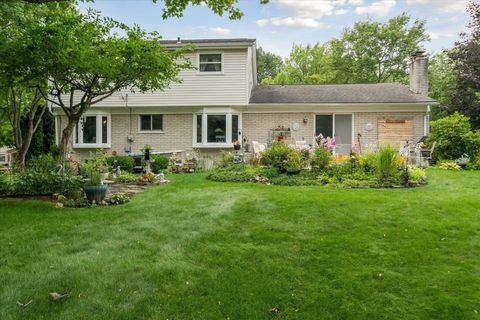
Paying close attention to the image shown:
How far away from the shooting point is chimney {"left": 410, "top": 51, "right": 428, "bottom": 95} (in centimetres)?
1758

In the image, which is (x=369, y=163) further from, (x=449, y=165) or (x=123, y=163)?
(x=123, y=163)

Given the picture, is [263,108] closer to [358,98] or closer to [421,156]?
[358,98]

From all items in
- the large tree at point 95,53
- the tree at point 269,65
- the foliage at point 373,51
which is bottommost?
the large tree at point 95,53

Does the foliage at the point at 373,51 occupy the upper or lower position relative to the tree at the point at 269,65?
lower

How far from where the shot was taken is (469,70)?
1945cm

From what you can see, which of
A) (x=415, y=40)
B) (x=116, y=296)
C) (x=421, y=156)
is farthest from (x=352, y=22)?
(x=116, y=296)

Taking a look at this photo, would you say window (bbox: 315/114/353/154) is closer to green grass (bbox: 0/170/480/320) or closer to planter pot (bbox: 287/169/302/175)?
planter pot (bbox: 287/169/302/175)

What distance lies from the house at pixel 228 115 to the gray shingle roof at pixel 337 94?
0.05 metres

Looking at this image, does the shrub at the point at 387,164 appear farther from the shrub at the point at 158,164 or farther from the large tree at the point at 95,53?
→ the shrub at the point at 158,164

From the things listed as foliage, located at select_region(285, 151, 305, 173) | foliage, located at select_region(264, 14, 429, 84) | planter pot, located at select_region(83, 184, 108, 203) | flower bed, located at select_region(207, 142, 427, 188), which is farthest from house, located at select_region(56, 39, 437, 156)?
foliage, located at select_region(264, 14, 429, 84)

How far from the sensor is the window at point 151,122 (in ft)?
55.7

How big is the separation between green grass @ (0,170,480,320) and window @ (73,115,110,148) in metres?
10.0

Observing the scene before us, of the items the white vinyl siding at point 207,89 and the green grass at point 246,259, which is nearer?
the green grass at point 246,259

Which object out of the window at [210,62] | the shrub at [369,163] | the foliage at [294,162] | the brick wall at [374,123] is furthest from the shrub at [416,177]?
the window at [210,62]
